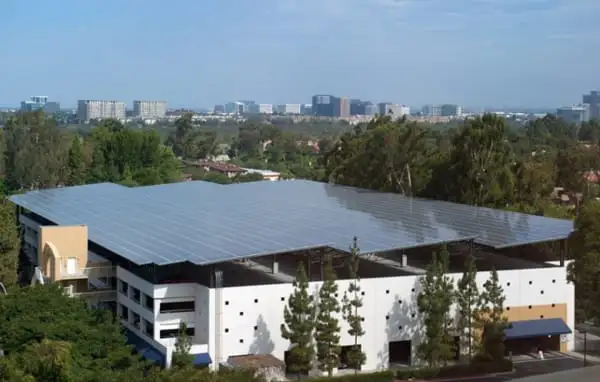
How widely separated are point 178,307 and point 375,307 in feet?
17.0

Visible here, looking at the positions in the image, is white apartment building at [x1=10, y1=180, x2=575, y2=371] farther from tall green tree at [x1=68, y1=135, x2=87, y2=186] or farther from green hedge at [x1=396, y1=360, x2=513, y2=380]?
tall green tree at [x1=68, y1=135, x2=87, y2=186]

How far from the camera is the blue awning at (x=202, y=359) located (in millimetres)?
22156

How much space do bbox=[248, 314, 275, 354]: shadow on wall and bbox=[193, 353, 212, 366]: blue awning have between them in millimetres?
1160

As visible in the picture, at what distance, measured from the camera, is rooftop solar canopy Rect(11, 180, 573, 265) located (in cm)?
2502

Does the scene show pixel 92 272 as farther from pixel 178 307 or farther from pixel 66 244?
pixel 178 307

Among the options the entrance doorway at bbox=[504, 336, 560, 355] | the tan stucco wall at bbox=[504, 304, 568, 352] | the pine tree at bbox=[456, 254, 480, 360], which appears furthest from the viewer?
the entrance doorway at bbox=[504, 336, 560, 355]

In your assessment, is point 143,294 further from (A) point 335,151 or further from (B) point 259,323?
(A) point 335,151

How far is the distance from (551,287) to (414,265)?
397cm

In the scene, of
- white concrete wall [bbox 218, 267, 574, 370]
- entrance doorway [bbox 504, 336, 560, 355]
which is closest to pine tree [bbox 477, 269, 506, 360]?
white concrete wall [bbox 218, 267, 574, 370]

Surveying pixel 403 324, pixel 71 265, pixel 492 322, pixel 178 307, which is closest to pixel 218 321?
pixel 178 307

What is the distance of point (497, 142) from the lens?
127 ft

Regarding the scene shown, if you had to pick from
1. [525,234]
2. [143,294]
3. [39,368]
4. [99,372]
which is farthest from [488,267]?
[39,368]

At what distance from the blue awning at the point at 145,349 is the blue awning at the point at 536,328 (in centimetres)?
920

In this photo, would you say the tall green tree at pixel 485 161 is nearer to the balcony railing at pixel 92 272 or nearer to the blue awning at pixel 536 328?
the blue awning at pixel 536 328
